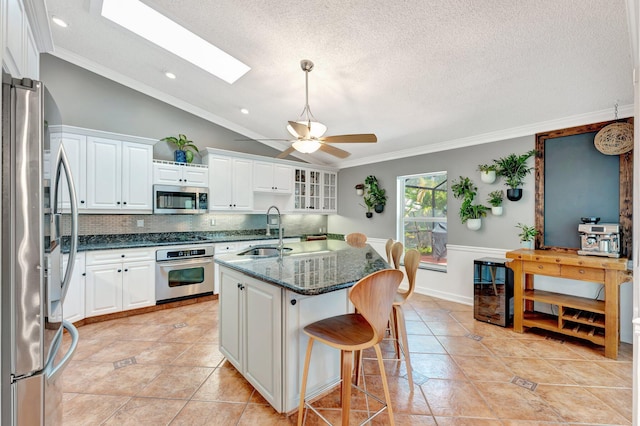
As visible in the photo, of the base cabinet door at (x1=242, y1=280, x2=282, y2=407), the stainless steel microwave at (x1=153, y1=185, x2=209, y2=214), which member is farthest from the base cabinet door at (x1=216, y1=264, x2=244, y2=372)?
the stainless steel microwave at (x1=153, y1=185, x2=209, y2=214)

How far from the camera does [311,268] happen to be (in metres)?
2.02

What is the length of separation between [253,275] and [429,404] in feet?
4.85

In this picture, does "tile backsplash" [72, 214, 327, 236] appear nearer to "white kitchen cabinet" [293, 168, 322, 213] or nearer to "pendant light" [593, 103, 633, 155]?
"white kitchen cabinet" [293, 168, 322, 213]

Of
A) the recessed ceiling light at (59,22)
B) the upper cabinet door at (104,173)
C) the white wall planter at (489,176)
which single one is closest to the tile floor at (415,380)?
the upper cabinet door at (104,173)

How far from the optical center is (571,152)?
126 inches

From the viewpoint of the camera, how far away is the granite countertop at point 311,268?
162cm

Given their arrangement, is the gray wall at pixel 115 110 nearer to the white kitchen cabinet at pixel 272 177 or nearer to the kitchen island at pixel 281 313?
the white kitchen cabinet at pixel 272 177

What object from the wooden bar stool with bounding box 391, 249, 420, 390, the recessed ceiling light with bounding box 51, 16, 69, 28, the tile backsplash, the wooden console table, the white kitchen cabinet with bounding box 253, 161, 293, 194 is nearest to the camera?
the wooden bar stool with bounding box 391, 249, 420, 390

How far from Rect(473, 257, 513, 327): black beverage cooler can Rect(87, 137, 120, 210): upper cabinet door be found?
15.1 feet

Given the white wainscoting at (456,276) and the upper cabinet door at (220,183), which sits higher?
the upper cabinet door at (220,183)

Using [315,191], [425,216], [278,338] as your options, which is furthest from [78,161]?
[425,216]

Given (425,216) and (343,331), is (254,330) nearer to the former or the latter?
(343,331)

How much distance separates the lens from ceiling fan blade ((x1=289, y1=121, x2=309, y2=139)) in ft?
8.03

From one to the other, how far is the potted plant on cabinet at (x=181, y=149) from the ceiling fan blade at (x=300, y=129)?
97.5 inches
